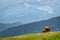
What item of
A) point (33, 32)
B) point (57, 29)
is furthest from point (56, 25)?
point (33, 32)

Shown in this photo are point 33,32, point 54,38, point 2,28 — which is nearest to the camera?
point 54,38

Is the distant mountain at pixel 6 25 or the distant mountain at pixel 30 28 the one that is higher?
the distant mountain at pixel 6 25

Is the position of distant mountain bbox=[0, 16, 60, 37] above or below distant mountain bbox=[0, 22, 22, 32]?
below

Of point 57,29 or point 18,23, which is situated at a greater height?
point 18,23

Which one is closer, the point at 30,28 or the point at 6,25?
the point at 30,28

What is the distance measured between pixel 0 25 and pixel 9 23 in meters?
0.92

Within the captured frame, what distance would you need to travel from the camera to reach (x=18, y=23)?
12812 millimetres

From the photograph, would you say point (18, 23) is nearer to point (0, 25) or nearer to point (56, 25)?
point (0, 25)

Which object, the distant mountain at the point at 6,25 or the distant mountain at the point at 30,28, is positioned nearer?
the distant mountain at the point at 30,28

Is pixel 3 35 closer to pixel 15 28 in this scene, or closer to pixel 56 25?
pixel 15 28

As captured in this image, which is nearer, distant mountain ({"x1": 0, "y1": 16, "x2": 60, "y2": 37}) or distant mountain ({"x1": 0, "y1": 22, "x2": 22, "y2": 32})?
distant mountain ({"x1": 0, "y1": 16, "x2": 60, "y2": 37})

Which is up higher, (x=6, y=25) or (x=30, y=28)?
(x=6, y=25)

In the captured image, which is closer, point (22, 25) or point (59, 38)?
point (59, 38)

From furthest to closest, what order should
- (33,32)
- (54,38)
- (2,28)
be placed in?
(2,28) → (33,32) → (54,38)
